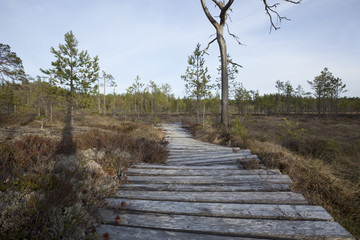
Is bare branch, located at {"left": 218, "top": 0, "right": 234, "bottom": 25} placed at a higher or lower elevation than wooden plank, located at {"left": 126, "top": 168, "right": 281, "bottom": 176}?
higher

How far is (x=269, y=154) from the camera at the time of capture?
3.89 m

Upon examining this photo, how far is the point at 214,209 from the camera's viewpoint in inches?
81.3

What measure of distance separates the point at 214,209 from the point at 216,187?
660mm

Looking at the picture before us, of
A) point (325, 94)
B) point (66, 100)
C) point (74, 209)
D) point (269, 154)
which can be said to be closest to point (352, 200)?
point (269, 154)

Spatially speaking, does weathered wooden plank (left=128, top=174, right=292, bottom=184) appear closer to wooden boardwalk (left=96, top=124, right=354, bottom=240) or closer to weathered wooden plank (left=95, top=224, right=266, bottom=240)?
wooden boardwalk (left=96, top=124, right=354, bottom=240)

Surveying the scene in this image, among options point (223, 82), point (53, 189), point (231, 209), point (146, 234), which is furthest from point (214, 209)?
point (223, 82)

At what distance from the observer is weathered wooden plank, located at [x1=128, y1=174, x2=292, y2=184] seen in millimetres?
2832

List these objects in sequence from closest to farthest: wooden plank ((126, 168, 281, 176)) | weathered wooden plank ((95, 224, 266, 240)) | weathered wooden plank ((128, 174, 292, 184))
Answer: weathered wooden plank ((95, 224, 266, 240)), weathered wooden plank ((128, 174, 292, 184)), wooden plank ((126, 168, 281, 176))

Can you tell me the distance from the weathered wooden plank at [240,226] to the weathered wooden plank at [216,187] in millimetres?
723

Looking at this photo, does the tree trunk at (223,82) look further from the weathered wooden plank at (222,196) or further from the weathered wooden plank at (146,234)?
the weathered wooden plank at (146,234)

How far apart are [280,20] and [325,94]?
124ft

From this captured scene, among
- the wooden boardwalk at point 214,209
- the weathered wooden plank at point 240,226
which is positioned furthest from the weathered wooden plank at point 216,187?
the weathered wooden plank at point 240,226

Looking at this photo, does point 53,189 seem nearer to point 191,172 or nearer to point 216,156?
point 191,172

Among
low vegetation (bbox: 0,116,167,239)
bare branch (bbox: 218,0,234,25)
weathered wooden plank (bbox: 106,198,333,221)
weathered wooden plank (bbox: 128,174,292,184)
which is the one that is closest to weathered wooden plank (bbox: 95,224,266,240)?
low vegetation (bbox: 0,116,167,239)
